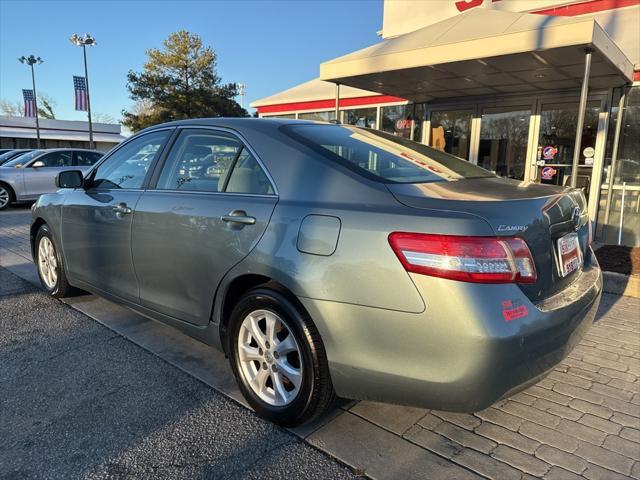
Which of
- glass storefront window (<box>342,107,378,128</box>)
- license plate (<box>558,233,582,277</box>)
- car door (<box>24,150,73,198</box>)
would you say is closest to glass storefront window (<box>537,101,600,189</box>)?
glass storefront window (<box>342,107,378,128</box>)

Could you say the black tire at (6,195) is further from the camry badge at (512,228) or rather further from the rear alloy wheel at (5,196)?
the camry badge at (512,228)

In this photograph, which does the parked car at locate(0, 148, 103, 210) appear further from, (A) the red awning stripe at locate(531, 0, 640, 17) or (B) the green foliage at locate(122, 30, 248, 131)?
(B) the green foliage at locate(122, 30, 248, 131)

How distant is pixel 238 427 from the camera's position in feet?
8.18

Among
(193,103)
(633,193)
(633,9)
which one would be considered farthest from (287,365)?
(193,103)

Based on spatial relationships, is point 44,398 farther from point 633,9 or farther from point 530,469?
point 633,9

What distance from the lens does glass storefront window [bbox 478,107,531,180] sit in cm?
895

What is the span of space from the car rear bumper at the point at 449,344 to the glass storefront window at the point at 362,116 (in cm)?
950

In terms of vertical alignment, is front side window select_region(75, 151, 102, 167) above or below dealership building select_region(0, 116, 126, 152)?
below

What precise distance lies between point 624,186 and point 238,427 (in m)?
7.96

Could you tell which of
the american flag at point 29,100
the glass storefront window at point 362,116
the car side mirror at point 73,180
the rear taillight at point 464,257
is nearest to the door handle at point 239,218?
the rear taillight at point 464,257

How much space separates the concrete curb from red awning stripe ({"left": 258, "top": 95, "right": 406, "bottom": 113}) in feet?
20.4

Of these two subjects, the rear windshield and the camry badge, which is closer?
the camry badge

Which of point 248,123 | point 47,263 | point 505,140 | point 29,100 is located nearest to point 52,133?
point 29,100

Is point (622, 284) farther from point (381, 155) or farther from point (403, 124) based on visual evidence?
point (403, 124)
